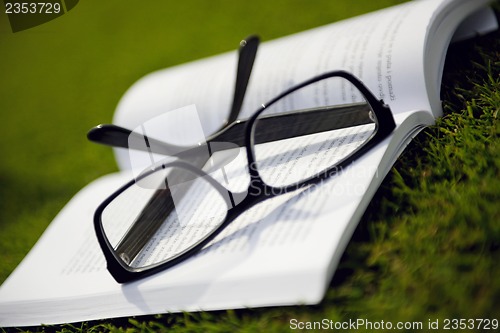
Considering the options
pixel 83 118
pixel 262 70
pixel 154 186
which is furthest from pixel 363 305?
pixel 83 118

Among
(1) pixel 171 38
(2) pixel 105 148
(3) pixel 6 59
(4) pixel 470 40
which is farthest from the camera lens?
(3) pixel 6 59

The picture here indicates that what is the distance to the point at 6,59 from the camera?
275 centimetres

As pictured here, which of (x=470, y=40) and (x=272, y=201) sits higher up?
(x=470, y=40)

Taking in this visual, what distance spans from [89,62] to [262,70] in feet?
4.80

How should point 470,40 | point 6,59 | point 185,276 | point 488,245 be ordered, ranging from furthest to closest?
point 6,59 → point 470,40 → point 185,276 → point 488,245

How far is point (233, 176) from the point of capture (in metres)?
0.76

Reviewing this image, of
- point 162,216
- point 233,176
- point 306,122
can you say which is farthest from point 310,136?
point 162,216

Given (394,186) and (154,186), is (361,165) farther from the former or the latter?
(154,186)

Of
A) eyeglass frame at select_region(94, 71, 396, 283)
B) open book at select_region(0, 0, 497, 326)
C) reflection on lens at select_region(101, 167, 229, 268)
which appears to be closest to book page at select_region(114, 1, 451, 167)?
open book at select_region(0, 0, 497, 326)

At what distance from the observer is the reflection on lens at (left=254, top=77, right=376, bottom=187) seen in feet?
2.32

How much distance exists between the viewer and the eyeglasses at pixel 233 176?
677 mm

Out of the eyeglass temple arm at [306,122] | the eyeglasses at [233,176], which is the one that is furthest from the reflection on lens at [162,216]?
the eyeglass temple arm at [306,122]

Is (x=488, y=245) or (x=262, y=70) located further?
(x=262, y=70)

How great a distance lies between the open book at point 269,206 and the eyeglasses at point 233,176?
2cm
